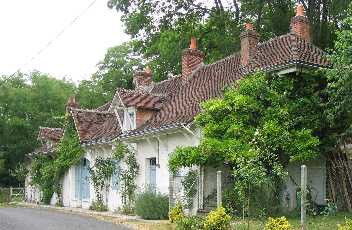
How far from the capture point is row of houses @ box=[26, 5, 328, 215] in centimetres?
2017

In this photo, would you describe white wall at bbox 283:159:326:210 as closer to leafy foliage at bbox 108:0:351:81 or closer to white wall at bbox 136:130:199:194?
white wall at bbox 136:130:199:194

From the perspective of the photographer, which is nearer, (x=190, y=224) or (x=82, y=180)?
(x=190, y=224)

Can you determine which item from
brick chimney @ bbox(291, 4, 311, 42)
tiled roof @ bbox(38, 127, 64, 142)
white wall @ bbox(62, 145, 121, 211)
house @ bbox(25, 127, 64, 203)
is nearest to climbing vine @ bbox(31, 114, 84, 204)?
white wall @ bbox(62, 145, 121, 211)

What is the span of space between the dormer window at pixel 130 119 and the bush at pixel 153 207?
5234mm

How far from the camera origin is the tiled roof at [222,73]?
1978 cm

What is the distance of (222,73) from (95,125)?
380 inches

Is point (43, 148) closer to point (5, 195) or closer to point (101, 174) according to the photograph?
point (5, 195)

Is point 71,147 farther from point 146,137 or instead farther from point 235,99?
point 235,99

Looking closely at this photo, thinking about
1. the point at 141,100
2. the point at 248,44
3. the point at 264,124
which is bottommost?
the point at 264,124

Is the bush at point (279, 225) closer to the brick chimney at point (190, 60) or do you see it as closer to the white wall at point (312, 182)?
the white wall at point (312, 182)

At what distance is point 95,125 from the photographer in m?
31.0

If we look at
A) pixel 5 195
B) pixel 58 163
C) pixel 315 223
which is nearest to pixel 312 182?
pixel 315 223

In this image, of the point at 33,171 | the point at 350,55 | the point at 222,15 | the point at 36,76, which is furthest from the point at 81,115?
the point at 36,76

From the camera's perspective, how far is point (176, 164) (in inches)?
746
